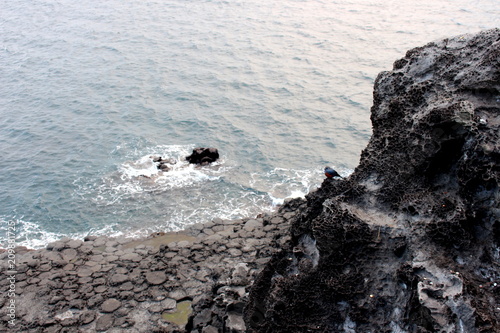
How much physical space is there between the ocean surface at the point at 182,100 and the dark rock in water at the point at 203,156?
57 cm

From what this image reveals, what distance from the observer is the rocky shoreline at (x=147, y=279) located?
11.9 metres

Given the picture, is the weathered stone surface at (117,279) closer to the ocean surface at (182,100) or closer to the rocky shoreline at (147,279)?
the rocky shoreline at (147,279)

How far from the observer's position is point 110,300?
516 inches

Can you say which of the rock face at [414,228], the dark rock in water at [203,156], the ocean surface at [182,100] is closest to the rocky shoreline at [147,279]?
the ocean surface at [182,100]

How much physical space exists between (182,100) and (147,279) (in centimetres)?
1873

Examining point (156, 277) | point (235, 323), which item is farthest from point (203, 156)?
point (235, 323)

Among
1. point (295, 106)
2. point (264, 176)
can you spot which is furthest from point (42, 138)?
point (295, 106)

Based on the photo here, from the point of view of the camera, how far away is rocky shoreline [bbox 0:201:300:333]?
11930 millimetres

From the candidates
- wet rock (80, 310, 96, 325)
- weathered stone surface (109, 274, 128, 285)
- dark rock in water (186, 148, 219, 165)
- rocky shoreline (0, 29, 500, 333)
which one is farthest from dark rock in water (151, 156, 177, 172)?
rocky shoreline (0, 29, 500, 333)

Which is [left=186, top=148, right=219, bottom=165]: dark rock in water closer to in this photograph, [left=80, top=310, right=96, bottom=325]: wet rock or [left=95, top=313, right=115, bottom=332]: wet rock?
[left=80, top=310, right=96, bottom=325]: wet rock

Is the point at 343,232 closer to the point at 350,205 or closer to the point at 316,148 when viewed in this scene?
the point at 350,205

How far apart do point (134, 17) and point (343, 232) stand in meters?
45.4

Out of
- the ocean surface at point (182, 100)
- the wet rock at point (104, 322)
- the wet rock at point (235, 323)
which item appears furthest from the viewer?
the ocean surface at point (182, 100)

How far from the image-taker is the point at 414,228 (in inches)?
283
